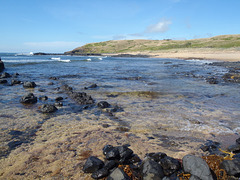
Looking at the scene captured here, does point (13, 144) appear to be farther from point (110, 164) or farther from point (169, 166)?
point (169, 166)

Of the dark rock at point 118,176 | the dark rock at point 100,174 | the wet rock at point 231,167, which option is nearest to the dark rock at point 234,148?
the wet rock at point 231,167

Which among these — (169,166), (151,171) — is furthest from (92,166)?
(169,166)

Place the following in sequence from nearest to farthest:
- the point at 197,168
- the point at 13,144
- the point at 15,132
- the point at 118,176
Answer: the point at 118,176 < the point at 197,168 < the point at 13,144 < the point at 15,132

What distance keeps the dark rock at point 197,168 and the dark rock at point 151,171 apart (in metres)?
0.55

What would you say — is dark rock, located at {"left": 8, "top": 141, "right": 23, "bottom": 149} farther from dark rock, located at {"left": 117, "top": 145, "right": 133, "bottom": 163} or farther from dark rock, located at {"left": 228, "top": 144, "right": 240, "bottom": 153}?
dark rock, located at {"left": 228, "top": 144, "right": 240, "bottom": 153}

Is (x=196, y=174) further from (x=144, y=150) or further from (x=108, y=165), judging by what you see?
(x=108, y=165)

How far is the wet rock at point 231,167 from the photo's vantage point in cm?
327

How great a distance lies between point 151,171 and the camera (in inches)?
130

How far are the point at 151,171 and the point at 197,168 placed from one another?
2.98 feet

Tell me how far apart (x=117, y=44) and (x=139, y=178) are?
127 meters

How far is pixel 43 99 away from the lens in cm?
889

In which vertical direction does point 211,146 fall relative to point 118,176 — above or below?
below

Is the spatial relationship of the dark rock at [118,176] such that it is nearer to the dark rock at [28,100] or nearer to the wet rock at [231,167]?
the wet rock at [231,167]

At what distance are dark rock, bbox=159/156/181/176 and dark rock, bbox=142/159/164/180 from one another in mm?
161
